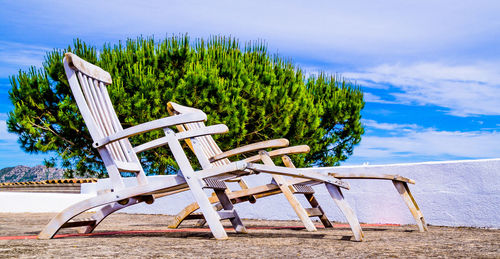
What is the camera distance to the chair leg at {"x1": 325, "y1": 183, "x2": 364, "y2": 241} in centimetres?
307

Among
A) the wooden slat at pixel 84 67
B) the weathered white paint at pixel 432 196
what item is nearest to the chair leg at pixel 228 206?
the wooden slat at pixel 84 67

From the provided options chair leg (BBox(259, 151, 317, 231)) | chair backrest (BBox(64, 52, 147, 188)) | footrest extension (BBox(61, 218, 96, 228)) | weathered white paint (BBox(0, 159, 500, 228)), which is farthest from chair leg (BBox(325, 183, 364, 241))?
weathered white paint (BBox(0, 159, 500, 228))

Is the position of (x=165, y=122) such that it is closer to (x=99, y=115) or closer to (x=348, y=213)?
(x=99, y=115)

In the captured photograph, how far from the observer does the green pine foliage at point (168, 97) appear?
15.1 meters

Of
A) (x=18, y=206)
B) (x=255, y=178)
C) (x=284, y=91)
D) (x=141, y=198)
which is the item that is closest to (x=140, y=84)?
(x=284, y=91)

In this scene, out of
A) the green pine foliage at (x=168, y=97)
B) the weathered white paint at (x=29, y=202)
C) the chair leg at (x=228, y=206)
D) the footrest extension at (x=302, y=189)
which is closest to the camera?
the chair leg at (x=228, y=206)

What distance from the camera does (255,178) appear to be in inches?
258

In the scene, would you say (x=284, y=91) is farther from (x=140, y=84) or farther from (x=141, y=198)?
(x=141, y=198)

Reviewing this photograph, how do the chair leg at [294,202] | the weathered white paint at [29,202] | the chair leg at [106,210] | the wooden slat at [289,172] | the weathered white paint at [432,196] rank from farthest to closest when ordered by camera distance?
the weathered white paint at [29,202], the weathered white paint at [432,196], the chair leg at [294,202], the chair leg at [106,210], the wooden slat at [289,172]

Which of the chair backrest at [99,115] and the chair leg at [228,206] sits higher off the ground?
the chair backrest at [99,115]

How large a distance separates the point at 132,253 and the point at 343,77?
64.6 feet

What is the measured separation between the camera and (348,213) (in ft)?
10.2

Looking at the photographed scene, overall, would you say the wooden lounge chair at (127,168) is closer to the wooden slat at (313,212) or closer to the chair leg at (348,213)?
the chair leg at (348,213)

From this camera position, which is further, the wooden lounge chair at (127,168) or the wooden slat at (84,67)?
the wooden slat at (84,67)
